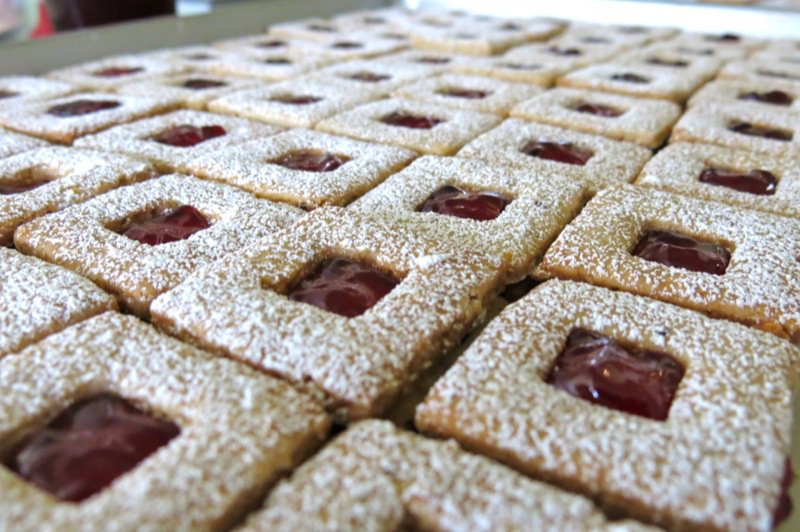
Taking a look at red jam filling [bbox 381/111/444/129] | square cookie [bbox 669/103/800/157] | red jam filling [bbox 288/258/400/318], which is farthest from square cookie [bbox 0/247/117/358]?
square cookie [bbox 669/103/800/157]

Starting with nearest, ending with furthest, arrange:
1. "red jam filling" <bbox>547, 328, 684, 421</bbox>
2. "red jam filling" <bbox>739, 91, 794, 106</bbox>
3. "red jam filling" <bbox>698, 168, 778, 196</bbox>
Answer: "red jam filling" <bbox>547, 328, 684, 421</bbox> → "red jam filling" <bbox>698, 168, 778, 196</bbox> → "red jam filling" <bbox>739, 91, 794, 106</bbox>

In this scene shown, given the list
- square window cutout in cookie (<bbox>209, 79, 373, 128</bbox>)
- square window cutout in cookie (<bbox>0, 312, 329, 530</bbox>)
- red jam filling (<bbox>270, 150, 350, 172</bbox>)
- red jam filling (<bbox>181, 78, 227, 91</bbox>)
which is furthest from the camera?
red jam filling (<bbox>181, 78, 227, 91</bbox>)

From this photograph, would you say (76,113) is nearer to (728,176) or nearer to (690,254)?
(690,254)

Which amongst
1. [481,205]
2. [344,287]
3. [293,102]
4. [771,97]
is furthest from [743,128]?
[344,287]

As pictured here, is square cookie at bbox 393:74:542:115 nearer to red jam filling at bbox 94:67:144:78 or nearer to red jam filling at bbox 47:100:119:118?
red jam filling at bbox 47:100:119:118

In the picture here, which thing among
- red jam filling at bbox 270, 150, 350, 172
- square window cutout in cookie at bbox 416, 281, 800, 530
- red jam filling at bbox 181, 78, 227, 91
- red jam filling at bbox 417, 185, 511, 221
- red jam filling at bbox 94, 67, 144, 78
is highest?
square window cutout in cookie at bbox 416, 281, 800, 530
